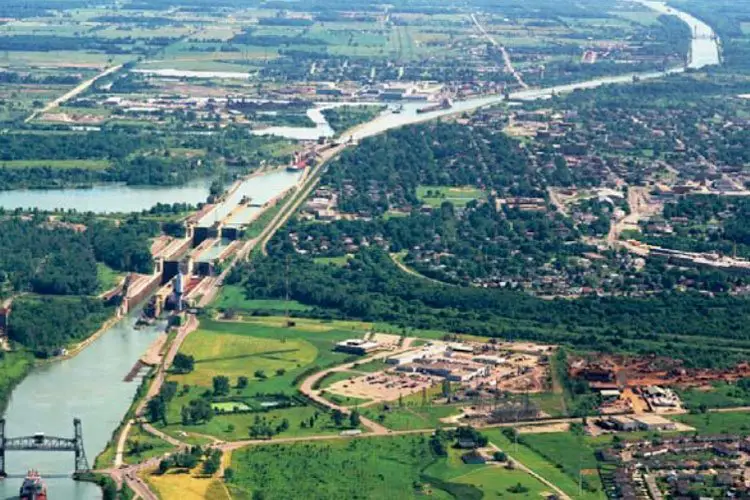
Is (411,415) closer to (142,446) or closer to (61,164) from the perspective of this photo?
(142,446)

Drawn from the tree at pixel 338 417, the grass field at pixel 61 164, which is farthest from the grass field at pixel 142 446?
the grass field at pixel 61 164

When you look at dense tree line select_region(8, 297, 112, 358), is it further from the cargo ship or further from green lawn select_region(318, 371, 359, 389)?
the cargo ship

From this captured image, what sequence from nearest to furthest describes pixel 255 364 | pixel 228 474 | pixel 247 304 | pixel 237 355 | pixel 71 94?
pixel 228 474, pixel 255 364, pixel 237 355, pixel 247 304, pixel 71 94

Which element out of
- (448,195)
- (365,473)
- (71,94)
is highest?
(365,473)

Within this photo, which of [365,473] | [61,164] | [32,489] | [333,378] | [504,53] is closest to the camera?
[32,489]

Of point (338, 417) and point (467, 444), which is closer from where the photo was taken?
point (467, 444)

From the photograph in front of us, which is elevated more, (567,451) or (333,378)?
(567,451)

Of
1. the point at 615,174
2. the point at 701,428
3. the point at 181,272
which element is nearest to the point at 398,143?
the point at 615,174

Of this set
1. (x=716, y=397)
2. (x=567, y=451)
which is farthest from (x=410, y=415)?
(x=716, y=397)
